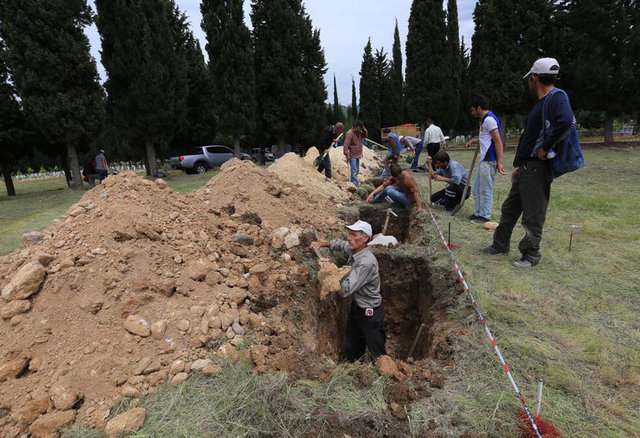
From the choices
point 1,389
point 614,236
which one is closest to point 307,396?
point 1,389

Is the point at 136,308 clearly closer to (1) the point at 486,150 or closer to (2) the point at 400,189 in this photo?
(1) the point at 486,150

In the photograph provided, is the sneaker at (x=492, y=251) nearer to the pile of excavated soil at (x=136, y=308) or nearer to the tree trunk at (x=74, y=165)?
the pile of excavated soil at (x=136, y=308)

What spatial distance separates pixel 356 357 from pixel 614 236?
369cm

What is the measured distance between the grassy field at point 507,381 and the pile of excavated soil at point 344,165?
273 inches

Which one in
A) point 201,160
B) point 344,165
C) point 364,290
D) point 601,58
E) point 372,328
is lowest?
point 372,328

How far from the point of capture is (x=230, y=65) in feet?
53.3

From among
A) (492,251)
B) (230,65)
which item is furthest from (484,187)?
(230,65)

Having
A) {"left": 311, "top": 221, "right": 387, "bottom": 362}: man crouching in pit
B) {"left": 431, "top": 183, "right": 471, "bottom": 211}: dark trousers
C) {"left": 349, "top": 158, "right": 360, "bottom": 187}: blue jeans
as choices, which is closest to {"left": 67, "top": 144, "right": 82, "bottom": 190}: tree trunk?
{"left": 349, "top": 158, "right": 360, "bottom": 187}: blue jeans

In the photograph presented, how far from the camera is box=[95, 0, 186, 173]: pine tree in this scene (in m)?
13.2

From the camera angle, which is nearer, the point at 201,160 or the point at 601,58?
the point at 601,58

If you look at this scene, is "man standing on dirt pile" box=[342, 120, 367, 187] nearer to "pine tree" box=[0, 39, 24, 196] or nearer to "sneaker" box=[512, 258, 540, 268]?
"sneaker" box=[512, 258, 540, 268]

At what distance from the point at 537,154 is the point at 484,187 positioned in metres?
1.90

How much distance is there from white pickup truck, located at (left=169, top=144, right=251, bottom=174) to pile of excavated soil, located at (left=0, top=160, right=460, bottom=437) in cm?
1390

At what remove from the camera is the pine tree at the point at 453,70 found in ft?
77.7
